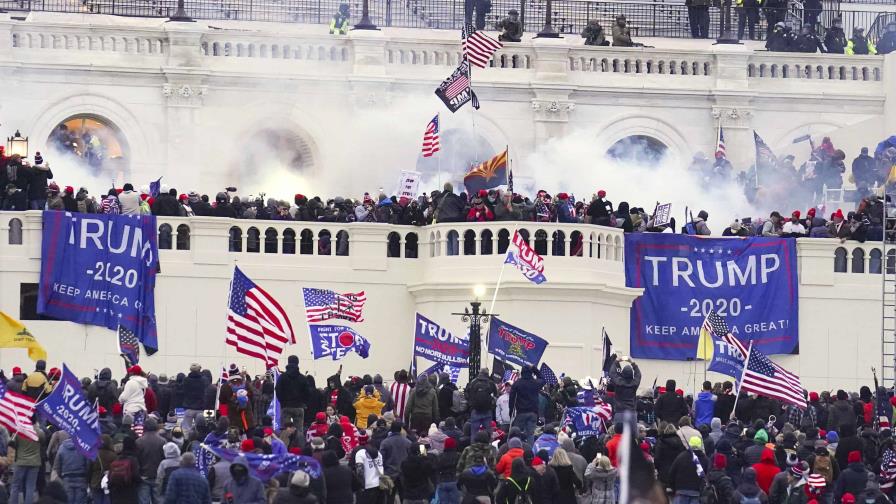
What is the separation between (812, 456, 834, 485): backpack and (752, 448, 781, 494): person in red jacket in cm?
54

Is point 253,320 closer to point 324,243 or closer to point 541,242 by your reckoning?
point 324,243

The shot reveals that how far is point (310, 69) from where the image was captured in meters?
62.2

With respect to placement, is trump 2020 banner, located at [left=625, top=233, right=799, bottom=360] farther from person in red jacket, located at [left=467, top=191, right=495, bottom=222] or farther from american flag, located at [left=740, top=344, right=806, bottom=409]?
american flag, located at [left=740, top=344, right=806, bottom=409]

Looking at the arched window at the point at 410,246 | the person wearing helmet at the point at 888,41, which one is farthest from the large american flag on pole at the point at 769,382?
the person wearing helmet at the point at 888,41

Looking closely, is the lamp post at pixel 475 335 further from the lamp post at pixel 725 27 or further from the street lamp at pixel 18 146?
the lamp post at pixel 725 27

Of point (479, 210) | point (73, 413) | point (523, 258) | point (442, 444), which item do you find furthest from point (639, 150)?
point (73, 413)

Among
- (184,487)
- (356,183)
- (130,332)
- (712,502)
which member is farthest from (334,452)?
(356,183)

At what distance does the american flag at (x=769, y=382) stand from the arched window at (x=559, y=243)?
8.56 meters

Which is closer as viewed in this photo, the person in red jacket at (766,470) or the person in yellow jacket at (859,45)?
the person in red jacket at (766,470)

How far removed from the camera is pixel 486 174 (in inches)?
2270

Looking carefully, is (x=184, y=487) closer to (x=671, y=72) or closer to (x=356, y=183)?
(x=356, y=183)

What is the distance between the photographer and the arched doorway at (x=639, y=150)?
64.1 meters

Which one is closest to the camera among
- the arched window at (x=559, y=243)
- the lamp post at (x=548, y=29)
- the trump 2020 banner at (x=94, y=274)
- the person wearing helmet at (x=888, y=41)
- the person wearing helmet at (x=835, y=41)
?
the trump 2020 banner at (x=94, y=274)

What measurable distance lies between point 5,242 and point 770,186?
651 inches
